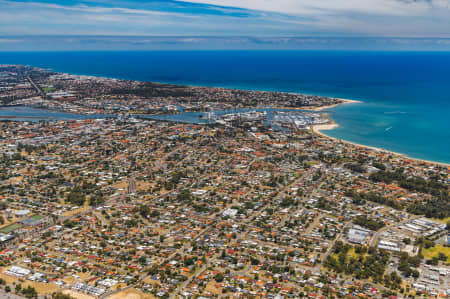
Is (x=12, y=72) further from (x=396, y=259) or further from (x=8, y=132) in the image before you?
(x=396, y=259)

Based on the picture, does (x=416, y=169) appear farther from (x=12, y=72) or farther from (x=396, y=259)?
(x=12, y=72)

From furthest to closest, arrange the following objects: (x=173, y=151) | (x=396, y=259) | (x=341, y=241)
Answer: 1. (x=173, y=151)
2. (x=341, y=241)
3. (x=396, y=259)

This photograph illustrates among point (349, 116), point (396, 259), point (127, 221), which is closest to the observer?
point (396, 259)

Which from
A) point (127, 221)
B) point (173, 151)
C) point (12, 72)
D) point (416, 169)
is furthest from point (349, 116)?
point (12, 72)

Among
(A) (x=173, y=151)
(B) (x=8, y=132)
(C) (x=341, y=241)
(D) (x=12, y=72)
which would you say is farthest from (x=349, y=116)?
(D) (x=12, y=72)

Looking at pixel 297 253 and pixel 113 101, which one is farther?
pixel 113 101

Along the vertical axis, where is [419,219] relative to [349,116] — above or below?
below
